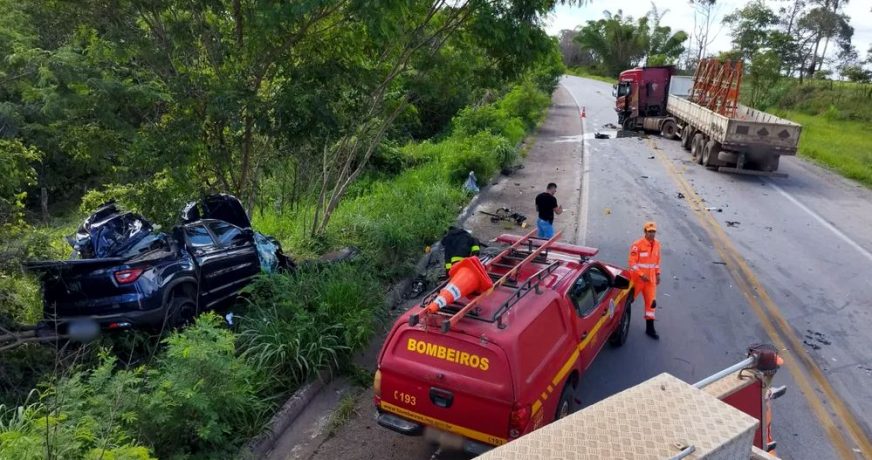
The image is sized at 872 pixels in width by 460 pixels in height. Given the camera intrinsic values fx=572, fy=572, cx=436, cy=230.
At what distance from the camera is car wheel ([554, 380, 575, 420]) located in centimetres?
512

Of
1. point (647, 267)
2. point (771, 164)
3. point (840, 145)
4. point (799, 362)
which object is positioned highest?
point (647, 267)

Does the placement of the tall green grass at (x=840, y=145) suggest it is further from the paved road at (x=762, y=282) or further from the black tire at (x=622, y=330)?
the black tire at (x=622, y=330)

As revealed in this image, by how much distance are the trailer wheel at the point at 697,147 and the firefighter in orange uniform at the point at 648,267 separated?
12.6 meters

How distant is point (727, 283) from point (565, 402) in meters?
5.15

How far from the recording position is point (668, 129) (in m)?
23.5

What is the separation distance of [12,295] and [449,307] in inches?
200

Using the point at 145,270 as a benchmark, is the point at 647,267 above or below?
below

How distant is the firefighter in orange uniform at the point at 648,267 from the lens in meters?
7.24

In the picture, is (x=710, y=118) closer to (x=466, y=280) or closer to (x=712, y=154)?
(x=712, y=154)

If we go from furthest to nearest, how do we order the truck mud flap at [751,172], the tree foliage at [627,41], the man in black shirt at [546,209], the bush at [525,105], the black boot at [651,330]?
the tree foliage at [627,41], the bush at [525,105], the truck mud flap at [751,172], the man in black shirt at [546,209], the black boot at [651,330]

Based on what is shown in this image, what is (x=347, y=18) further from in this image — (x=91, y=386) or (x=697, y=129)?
(x=697, y=129)

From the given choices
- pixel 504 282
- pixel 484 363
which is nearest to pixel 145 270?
pixel 504 282

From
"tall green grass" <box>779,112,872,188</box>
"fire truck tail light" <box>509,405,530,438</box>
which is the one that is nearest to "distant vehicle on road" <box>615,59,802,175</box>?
"tall green grass" <box>779,112,872,188</box>

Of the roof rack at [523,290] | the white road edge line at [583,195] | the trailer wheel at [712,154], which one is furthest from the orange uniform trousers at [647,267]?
the trailer wheel at [712,154]
